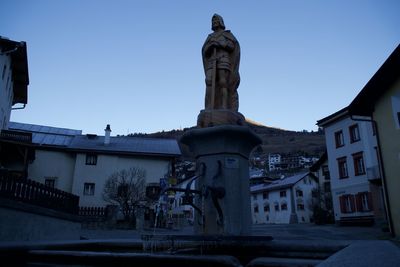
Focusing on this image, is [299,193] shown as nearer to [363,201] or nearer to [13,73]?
[363,201]

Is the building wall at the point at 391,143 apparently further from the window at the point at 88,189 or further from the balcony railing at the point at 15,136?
the window at the point at 88,189

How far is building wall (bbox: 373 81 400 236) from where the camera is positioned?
13576 mm

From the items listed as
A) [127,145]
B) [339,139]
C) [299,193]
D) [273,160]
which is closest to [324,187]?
[299,193]

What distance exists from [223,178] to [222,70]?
1.98 metres

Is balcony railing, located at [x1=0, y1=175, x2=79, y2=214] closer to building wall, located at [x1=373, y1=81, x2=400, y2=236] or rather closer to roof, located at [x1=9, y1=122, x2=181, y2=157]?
building wall, located at [x1=373, y1=81, x2=400, y2=236]

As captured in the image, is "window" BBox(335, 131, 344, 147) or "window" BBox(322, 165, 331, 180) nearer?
"window" BBox(335, 131, 344, 147)

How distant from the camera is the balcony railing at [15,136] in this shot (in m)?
26.0

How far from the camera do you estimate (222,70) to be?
571cm

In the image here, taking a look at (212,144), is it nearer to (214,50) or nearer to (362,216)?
(214,50)

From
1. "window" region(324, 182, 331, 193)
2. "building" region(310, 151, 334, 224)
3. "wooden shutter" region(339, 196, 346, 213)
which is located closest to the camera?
"wooden shutter" region(339, 196, 346, 213)

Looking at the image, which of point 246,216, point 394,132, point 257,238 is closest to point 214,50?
point 246,216

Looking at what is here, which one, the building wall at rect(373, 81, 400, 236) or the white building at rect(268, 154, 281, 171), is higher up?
the white building at rect(268, 154, 281, 171)

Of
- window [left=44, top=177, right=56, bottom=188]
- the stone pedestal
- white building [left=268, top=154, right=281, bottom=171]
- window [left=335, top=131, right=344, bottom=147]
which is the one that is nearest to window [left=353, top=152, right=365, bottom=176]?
window [left=335, top=131, right=344, bottom=147]

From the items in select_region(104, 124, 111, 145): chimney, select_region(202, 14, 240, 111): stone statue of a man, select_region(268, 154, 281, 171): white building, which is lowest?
select_region(202, 14, 240, 111): stone statue of a man
